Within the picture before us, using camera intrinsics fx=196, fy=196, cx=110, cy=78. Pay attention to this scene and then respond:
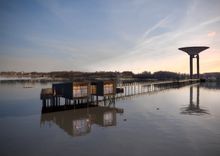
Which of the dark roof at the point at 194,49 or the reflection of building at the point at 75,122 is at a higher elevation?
the dark roof at the point at 194,49

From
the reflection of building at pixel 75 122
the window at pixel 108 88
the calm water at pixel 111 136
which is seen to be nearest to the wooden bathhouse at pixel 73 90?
the window at pixel 108 88

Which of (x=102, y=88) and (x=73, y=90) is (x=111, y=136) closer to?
(x=73, y=90)

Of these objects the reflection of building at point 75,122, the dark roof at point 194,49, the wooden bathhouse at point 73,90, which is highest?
the dark roof at point 194,49

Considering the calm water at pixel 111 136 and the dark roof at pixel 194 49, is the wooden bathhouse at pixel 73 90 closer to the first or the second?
the calm water at pixel 111 136

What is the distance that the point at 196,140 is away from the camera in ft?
49.2

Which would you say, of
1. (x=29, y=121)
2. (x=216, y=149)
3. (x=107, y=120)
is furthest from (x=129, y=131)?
(x=29, y=121)

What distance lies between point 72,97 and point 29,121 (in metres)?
7.58

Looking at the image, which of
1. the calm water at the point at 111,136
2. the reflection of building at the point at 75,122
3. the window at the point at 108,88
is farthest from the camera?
the window at the point at 108,88

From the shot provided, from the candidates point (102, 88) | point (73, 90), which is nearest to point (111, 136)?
point (73, 90)

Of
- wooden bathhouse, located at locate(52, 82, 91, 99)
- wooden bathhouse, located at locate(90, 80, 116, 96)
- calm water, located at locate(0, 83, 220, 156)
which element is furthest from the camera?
wooden bathhouse, located at locate(90, 80, 116, 96)

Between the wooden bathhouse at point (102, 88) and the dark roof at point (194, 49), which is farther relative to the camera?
the dark roof at point (194, 49)

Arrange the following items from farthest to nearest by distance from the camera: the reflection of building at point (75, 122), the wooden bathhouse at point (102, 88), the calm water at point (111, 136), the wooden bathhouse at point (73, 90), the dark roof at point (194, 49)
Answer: the dark roof at point (194, 49) < the wooden bathhouse at point (102, 88) < the wooden bathhouse at point (73, 90) < the reflection of building at point (75, 122) < the calm water at point (111, 136)

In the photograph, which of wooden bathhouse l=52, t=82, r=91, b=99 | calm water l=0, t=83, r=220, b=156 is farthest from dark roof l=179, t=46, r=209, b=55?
wooden bathhouse l=52, t=82, r=91, b=99

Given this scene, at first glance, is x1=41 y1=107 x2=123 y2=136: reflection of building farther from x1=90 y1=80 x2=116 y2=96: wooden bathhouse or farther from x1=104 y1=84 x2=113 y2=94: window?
x1=104 y1=84 x2=113 y2=94: window
